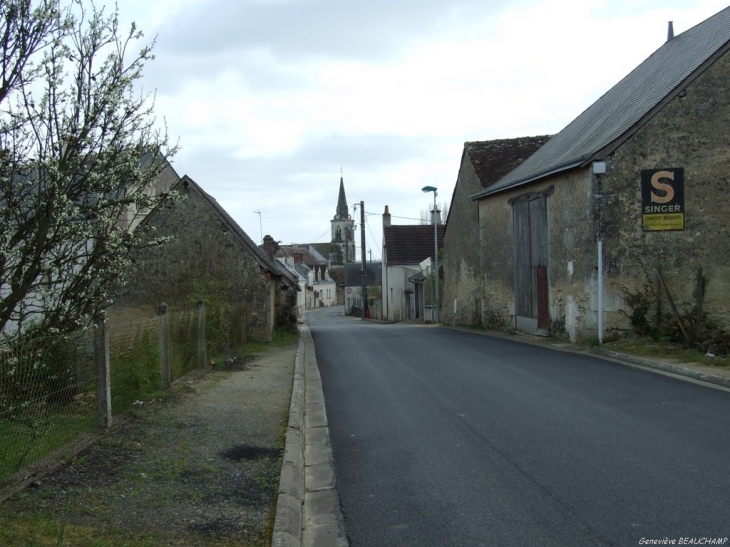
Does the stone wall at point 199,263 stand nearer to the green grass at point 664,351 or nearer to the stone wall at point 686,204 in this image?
the stone wall at point 686,204

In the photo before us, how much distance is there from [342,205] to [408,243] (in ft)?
250

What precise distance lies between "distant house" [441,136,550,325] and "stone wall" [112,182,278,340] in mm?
8927

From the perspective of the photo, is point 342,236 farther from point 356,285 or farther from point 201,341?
point 201,341

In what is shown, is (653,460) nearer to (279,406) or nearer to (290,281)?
(279,406)

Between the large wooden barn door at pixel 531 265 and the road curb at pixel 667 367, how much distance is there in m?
4.92

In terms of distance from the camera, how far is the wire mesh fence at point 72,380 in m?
5.68

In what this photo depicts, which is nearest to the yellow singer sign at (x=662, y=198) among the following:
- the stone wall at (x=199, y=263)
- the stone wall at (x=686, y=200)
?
the stone wall at (x=686, y=200)

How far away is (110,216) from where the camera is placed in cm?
646

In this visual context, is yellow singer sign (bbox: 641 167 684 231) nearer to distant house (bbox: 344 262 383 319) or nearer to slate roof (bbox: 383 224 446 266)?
slate roof (bbox: 383 224 446 266)

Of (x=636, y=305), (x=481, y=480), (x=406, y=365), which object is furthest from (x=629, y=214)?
(x=481, y=480)

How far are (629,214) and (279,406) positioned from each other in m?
10.6

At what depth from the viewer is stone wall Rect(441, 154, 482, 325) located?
2769 centimetres

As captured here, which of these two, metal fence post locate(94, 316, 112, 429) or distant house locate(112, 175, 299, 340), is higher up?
distant house locate(112, 175, 299, 340)

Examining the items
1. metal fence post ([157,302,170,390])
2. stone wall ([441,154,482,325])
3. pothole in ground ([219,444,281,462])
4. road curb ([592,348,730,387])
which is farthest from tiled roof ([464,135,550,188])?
pothole in ground ([219,444,281,462])
